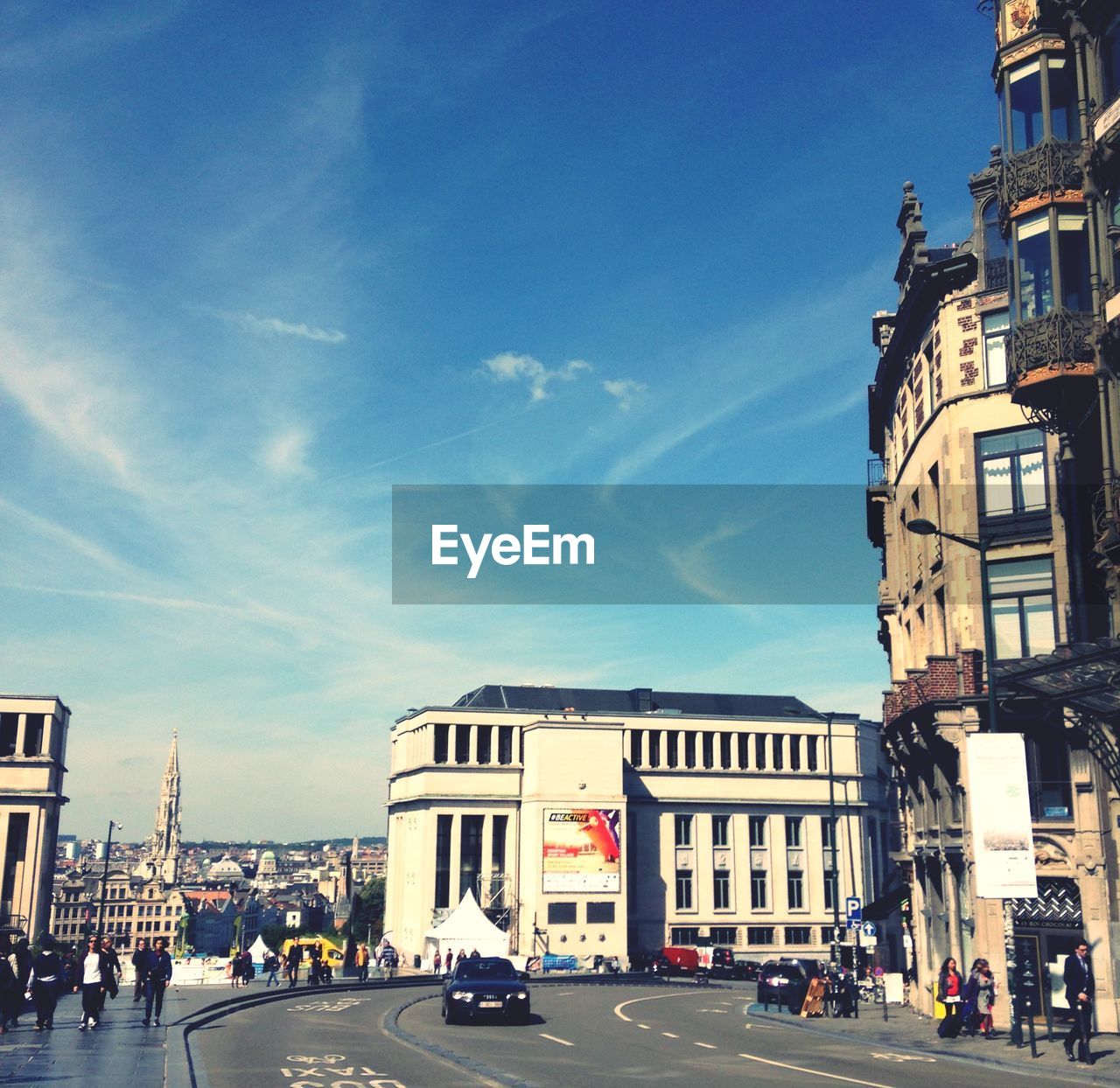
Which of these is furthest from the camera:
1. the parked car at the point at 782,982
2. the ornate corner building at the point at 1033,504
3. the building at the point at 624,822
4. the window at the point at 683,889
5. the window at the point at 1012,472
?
the window at the point at 683,889

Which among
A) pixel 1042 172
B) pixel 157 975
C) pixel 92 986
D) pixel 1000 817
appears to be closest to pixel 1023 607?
pixel 1000 817

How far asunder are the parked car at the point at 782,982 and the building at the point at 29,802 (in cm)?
7263

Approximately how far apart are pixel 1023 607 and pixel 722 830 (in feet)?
236

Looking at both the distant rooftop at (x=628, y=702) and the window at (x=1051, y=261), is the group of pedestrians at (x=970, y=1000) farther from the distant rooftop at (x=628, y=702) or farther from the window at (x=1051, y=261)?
the distant rooftop at (x=628, y=702)

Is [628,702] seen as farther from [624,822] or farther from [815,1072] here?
[815,1072]

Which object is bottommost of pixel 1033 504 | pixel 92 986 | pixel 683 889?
pixel 683 889

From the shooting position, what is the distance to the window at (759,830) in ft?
331

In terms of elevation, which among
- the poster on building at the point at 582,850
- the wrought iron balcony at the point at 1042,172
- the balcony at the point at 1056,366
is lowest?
the poster on building at the point at 582,850

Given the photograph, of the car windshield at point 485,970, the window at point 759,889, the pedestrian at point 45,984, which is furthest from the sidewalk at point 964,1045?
the window at point 759,889

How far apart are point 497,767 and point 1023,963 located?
68.5m

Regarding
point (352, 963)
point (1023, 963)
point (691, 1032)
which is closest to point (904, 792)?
point (1023, 963)

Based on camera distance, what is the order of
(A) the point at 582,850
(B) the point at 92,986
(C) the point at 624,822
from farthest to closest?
(C) the point at 624,822 → (A) the point at 582,850 → (B) the point at 92,986

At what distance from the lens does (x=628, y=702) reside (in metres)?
110

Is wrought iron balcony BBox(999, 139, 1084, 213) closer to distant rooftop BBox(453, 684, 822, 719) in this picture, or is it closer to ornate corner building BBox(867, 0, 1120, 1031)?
ornate corner building BBox(867, 0, 1120, 1031)
